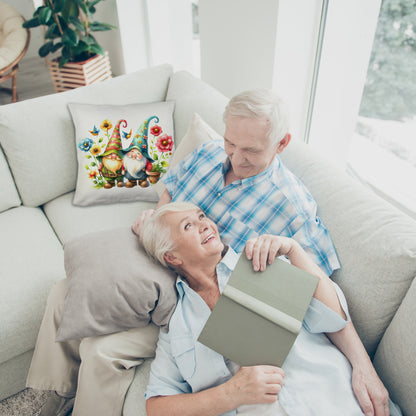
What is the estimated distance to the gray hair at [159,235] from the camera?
1.05 meters

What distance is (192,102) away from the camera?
1.76 metres

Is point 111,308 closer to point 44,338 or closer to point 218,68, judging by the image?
point 44,338

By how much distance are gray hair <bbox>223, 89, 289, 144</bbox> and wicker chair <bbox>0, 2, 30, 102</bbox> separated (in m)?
2.92

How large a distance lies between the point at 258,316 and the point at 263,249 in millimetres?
170

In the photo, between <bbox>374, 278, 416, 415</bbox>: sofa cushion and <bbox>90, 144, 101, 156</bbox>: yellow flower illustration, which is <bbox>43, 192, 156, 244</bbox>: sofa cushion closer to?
<bbox>90, 144, 101, 156</bbox>: yellow flower illustration

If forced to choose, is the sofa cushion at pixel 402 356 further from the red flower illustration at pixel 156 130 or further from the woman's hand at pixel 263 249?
the red flower illustration at pixel 156 130

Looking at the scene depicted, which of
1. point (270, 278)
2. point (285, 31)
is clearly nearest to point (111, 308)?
point (270, 278)

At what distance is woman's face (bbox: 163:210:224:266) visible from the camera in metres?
1.03

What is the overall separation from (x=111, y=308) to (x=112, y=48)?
3.38 meters

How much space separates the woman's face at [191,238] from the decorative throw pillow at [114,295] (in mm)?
113

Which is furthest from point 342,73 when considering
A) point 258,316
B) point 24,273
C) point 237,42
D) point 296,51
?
point 24,273

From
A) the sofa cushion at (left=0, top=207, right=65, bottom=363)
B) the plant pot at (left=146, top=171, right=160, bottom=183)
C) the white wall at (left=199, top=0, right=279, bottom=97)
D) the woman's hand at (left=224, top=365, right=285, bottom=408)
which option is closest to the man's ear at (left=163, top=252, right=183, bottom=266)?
the woman's hand at (left=224, top=365, right=285, bottom=408)

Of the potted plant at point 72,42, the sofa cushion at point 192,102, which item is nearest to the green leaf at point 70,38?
the potted plant at point 72,42

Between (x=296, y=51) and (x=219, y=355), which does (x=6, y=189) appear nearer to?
(x=219, y=355)
